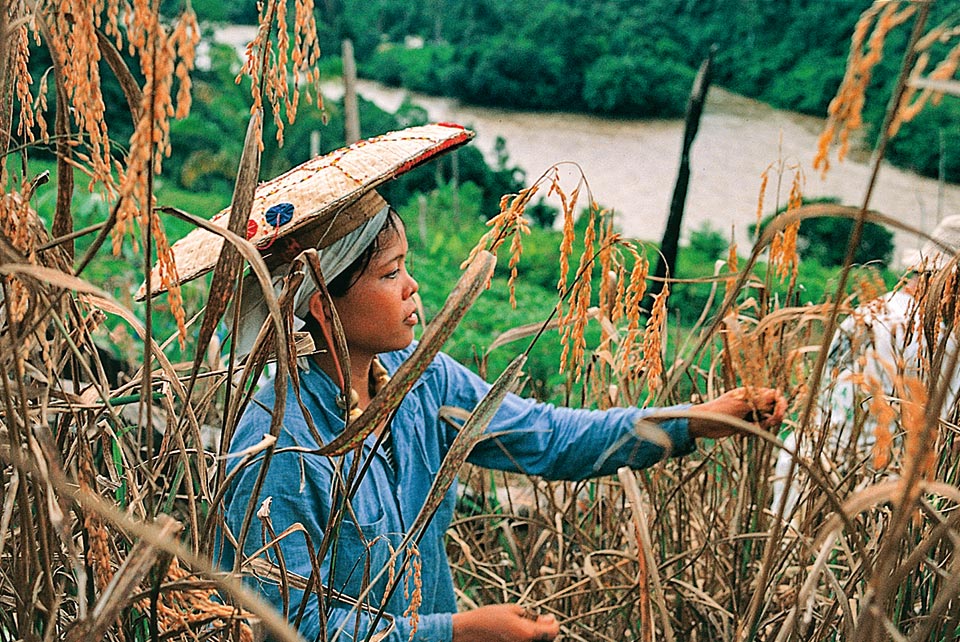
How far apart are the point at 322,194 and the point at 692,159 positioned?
7.28m

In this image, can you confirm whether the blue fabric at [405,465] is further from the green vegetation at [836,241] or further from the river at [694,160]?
the river at [694,160]

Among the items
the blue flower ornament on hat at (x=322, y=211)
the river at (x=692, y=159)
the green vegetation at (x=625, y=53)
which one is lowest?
the river at (x=692, y=159)

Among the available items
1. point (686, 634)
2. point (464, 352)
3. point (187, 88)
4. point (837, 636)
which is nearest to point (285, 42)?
point (187, 88)

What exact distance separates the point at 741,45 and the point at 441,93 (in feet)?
8.99

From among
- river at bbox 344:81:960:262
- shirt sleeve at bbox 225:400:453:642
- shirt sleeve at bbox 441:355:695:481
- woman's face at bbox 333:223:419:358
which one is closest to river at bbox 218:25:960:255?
river at bbox 344:81:960:262

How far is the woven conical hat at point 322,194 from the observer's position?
95 centimetres

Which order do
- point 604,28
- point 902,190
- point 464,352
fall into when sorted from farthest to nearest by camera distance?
point 604,28 → point 902,190 → point 464,352

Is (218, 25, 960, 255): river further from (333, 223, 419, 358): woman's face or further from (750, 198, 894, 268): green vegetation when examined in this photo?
(333, 223, 419, 358): woman's face

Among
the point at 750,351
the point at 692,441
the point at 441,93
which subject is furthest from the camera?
the point at 441,93

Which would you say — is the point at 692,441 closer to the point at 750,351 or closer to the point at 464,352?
the point at 750,351

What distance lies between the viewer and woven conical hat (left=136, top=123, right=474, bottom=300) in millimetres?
946

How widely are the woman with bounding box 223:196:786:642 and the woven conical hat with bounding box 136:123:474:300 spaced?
60 mm

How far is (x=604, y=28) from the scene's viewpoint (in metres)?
8.64

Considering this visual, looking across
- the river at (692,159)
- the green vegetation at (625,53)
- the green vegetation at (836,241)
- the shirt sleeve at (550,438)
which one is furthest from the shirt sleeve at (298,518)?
the green vegetation at (625,53)
